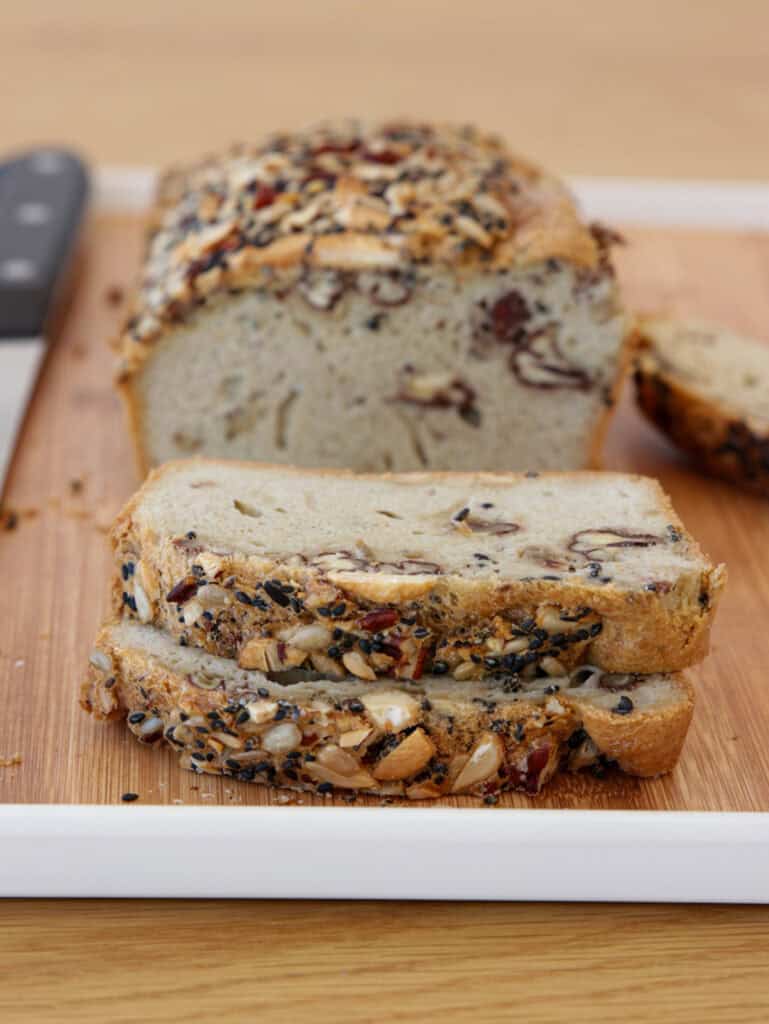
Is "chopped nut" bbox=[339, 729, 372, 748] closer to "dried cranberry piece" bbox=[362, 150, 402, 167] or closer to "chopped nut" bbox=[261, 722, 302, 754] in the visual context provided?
"chopped nut" bbox=[261, 722, 302, 754]

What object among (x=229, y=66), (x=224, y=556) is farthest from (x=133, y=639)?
(x=229, y=66)

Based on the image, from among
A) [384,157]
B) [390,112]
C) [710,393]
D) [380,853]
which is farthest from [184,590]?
[390,112]

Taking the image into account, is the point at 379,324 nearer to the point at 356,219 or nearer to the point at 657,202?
the point at 356,219

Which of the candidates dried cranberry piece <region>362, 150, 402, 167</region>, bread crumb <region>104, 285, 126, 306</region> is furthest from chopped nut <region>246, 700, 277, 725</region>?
bread crumb <region>104, 285, 126, 306</region>

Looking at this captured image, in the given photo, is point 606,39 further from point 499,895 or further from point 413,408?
point 499,895

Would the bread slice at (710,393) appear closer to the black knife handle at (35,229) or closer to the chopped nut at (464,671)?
the chopped nut at (464,671)

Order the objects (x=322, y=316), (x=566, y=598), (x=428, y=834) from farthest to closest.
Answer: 1. (x=322, y=316)
2. (x=566, y=598)
3. (x=428, y=834)
